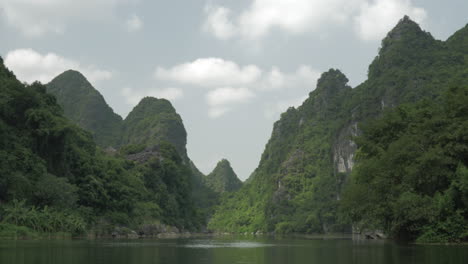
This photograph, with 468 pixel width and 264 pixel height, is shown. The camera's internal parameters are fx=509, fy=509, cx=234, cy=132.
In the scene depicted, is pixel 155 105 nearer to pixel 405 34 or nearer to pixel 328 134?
pixel 328 134

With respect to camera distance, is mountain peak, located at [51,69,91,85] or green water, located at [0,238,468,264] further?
mountain peak, located at [51,69,91,85]

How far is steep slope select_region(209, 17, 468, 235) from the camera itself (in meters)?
97.4

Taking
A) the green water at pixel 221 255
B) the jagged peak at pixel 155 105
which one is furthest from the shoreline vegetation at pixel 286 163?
the green water at pixel 221 255

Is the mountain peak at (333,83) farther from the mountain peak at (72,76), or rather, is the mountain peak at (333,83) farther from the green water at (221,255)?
the green water at (221,255)

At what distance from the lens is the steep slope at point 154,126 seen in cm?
13725

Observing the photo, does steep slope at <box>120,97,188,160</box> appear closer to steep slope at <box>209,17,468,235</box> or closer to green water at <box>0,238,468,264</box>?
steep slope at <box>209,17,468,235</box>

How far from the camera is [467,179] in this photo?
2659cm

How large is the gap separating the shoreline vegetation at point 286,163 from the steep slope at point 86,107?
42 centimetres

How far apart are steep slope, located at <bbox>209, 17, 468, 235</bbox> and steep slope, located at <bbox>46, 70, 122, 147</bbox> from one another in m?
43.2

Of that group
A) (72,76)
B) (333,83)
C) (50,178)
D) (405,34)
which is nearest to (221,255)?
(50,178)

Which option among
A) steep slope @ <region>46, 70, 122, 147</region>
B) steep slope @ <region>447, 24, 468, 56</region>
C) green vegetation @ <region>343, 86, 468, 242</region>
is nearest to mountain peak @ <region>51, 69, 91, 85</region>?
steep slope @ <region>46, 70, 122, 147</region>

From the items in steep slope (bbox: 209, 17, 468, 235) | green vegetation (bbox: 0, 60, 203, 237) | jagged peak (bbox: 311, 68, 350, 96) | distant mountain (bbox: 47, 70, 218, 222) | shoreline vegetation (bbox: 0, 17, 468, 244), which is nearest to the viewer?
shoreline vegetation (bbox: 0, 17, 468, 244)

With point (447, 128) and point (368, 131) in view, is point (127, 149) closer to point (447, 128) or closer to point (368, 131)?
point (368, 131)

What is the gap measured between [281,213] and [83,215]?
82.6 meters
